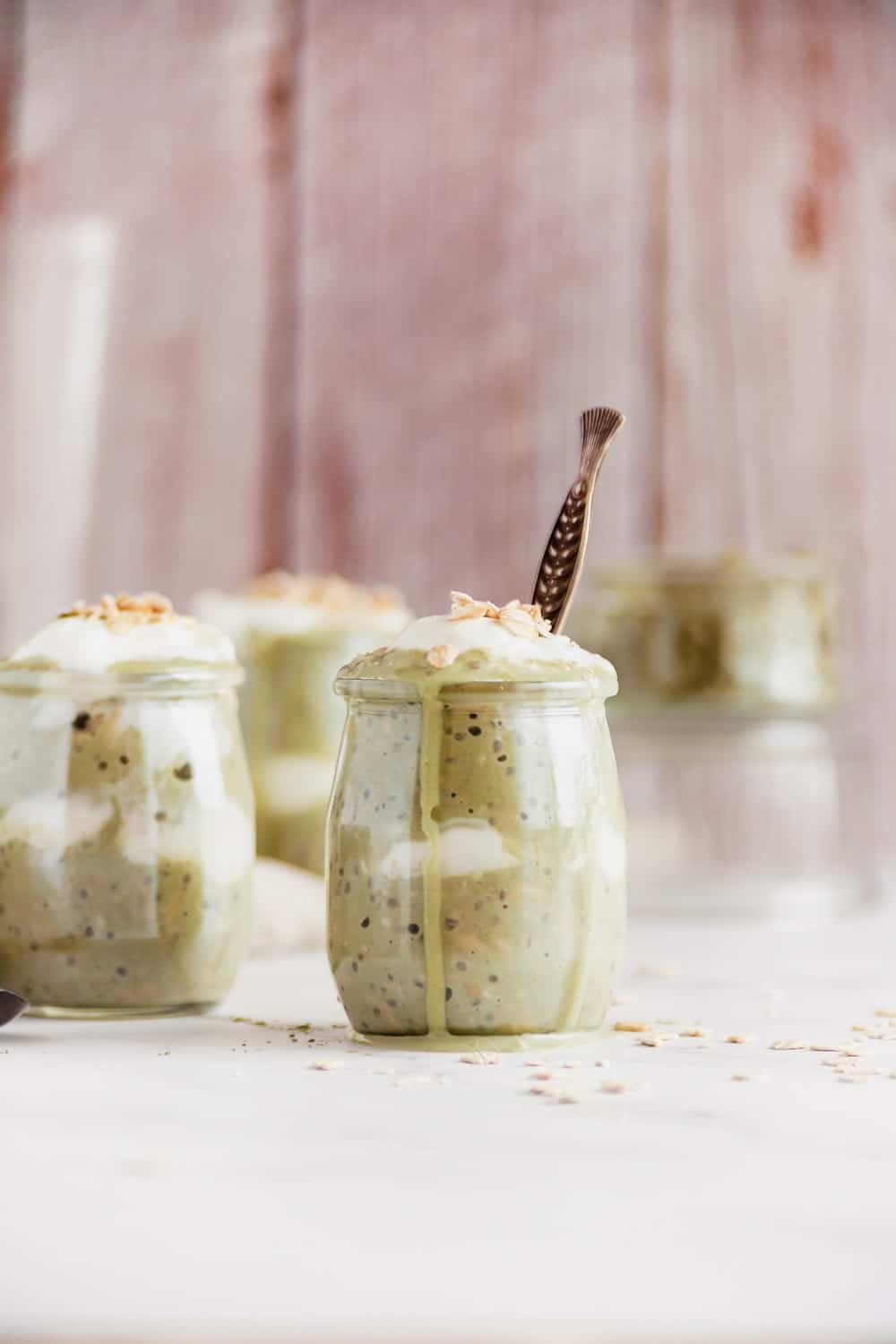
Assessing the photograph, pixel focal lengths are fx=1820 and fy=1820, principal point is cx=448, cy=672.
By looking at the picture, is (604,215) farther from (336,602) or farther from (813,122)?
(336,602)

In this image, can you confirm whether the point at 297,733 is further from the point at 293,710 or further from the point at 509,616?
the point at 509,616

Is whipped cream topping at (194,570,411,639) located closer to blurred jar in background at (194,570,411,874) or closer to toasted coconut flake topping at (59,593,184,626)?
blurred jar in background at (194,570,411,874)

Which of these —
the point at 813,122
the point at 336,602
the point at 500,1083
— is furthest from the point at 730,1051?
the point at 813,122

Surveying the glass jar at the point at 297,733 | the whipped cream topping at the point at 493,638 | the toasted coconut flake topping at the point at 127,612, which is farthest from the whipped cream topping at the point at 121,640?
the glass jar at the point at 297,733

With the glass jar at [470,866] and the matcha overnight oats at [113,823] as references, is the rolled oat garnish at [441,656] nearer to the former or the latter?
the glass jar at [470,866]

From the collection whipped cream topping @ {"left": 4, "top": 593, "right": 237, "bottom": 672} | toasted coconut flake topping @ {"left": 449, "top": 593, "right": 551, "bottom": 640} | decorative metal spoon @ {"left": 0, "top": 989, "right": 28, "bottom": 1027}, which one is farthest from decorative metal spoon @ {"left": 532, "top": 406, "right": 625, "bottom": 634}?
decorative metal spoon @ {"left": 0, "top": 989, "right": 28, "bottom": 1027}

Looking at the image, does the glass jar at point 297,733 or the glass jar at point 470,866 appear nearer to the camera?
the glass jar at point 470,866
